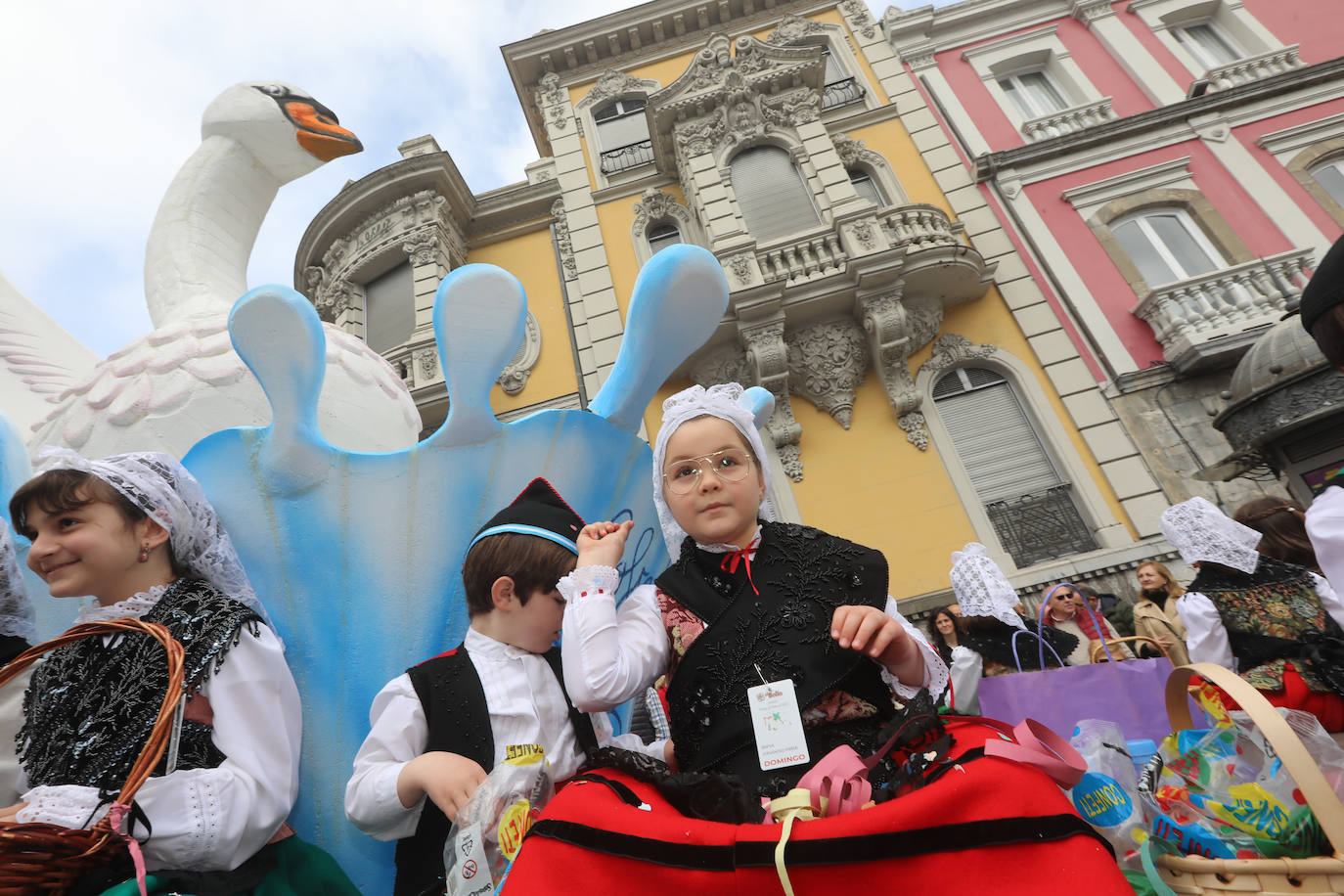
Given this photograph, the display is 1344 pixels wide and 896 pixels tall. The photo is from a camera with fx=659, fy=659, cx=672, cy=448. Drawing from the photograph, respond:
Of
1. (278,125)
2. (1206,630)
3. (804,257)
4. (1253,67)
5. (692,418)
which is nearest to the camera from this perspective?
(692,418)

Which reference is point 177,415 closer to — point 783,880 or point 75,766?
point 75,766

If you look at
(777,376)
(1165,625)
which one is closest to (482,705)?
(1165,625)

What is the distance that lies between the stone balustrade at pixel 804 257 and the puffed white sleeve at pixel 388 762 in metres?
6.65

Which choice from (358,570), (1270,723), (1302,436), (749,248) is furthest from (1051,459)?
(358,570)

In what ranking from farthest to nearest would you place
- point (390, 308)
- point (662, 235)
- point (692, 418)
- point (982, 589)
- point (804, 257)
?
point (662, 235) → point (390, 308) → point (804, 257) → point (982, 589) → point (692, 418)

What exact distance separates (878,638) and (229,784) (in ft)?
4.16

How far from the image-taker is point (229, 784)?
1232mm

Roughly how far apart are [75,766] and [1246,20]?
562 inches

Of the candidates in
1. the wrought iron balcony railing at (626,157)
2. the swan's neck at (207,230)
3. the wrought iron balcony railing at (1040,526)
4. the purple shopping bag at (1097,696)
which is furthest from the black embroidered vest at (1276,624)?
the wrought iron balcony railing at (626,157)

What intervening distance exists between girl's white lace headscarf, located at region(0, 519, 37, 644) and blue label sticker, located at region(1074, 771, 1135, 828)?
99.4 inches

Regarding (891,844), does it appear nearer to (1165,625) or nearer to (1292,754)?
(1292,754)

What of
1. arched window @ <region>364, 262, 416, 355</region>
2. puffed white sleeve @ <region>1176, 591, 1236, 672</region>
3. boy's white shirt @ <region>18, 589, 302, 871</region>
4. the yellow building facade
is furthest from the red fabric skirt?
arched window @ <region>364, 262, 416, 355</region>

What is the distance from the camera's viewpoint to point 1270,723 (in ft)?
3.65

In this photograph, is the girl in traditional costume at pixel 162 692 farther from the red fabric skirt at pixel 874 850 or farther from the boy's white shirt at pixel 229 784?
the red fabric skirt at pixel 874 850
